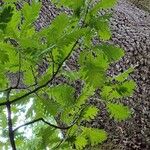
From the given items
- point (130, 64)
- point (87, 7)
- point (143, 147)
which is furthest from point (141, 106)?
point (87, 7)

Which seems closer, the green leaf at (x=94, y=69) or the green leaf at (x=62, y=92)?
the green leaf at (x=94, y=69)

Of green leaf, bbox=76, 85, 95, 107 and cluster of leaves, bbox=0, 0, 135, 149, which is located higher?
cluster of leaves, bbox=0, 0, 135, 149

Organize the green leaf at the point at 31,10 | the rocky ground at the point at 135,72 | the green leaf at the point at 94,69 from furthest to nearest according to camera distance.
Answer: the rocky ground at the point at 135,72 < the green leaf at the point at 94,69 < the green leaf at the point at 31,10

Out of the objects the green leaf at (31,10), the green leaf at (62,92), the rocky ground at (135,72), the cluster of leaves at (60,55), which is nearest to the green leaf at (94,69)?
the cluster of leaves at (60,55)

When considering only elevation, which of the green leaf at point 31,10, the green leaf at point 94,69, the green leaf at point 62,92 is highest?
the green leaf at point 31,10

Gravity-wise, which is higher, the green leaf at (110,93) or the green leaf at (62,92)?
the green leaf at (62,92)

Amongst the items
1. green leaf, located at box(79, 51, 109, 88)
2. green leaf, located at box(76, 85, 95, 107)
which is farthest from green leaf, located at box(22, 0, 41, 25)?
green leaf, located at box(76, 85, 95, 107)

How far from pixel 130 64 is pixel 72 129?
1165 millimetres

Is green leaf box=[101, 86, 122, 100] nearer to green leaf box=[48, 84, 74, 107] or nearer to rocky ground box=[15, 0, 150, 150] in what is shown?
green leaf box=[48, 84, 74, 107]

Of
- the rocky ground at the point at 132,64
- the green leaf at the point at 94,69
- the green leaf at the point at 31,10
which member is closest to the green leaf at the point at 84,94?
the green leaf at the point at 94,69

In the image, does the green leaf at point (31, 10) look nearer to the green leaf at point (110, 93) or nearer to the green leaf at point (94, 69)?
the green leaf at point (94, 69)

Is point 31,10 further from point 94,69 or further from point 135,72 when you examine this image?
point 135,72

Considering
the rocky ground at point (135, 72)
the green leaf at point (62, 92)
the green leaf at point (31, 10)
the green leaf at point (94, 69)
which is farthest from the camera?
the rocky ground at point (135, 72)

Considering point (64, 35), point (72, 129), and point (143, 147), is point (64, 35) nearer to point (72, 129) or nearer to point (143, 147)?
point (72, 129)
